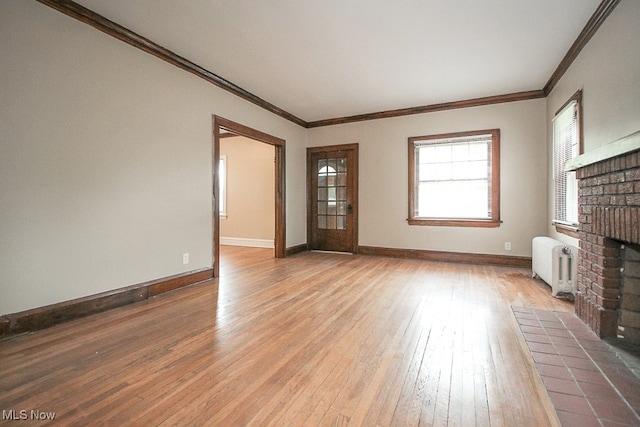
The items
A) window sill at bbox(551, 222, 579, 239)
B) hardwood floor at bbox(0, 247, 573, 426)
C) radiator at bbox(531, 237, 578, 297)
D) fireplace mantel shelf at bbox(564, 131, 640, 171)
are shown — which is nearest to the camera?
hardwood floor at bbox(0, 247, 573, 426)

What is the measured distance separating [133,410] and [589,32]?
4564 mm

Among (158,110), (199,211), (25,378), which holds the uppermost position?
(158,110)

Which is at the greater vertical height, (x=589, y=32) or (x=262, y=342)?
(x=589, y=32)

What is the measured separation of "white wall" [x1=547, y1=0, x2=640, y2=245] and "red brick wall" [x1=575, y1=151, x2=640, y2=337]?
46 cm

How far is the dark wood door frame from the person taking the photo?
155 inches

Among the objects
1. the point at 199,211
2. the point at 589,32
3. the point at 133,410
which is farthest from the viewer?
the point at 199,211

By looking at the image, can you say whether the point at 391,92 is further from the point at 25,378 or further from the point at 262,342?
the point at 25,378

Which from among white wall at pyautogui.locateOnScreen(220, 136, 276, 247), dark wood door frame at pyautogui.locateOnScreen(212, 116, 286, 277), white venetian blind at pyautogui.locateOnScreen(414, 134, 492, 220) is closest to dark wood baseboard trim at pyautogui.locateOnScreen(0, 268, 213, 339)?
dark wood door frame at pyautogui.locateOnScreen(212, 116, 286, 277)

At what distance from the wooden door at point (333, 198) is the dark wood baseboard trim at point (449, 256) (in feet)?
1.50

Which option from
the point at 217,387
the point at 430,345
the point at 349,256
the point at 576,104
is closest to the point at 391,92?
the point at 576,104

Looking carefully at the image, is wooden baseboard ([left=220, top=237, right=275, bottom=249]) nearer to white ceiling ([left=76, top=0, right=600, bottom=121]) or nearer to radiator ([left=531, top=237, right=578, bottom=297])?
white ceiling ([left=76, top=0, right=600, bottom=121])

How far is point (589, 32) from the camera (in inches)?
111

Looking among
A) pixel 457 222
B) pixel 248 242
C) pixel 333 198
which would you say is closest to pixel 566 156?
pixel 457 222

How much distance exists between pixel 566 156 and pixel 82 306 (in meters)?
5.45
